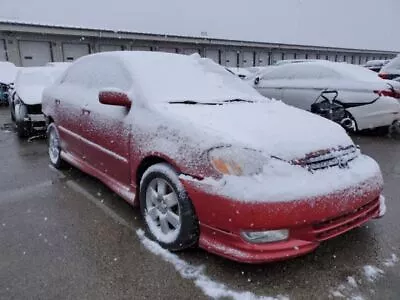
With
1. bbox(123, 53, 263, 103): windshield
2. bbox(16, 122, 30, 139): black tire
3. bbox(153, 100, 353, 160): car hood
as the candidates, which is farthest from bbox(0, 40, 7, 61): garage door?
bbox(153, 100, 353, 160): car hood

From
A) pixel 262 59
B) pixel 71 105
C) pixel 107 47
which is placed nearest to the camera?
pixel 71 105

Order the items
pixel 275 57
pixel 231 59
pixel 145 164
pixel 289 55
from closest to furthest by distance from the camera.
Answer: pixel 145 164 < pixel 231 59 < pixel 275 57 < pixel 289 55

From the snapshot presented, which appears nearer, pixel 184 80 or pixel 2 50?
pixel 184 80

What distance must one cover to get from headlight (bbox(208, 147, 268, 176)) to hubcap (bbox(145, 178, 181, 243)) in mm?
457

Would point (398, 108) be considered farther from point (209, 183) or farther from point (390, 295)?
point (209, 183)

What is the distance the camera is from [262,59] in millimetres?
32625

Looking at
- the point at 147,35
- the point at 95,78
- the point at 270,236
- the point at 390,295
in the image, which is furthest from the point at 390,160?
the point at 147,35

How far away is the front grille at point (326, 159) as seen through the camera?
247 cm

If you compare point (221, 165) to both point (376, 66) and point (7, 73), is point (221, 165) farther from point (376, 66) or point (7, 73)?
point (376, 66)

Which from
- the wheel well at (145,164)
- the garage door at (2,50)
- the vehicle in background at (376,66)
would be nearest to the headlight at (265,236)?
the wheel well at (145,164)

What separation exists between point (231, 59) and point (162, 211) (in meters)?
28.3

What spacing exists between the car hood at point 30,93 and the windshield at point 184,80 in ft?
12.7

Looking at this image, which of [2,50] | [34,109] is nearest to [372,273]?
[34,109]

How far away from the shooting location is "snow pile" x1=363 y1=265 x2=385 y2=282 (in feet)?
8.16
